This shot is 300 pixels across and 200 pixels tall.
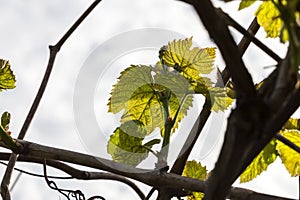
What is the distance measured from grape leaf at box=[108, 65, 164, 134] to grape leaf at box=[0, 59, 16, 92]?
0.12 meters

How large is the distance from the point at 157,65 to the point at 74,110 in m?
0.09

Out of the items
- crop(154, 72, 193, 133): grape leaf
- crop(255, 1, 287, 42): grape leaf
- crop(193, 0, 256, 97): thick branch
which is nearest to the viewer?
crop(193, 0, 256, 97): thick branch

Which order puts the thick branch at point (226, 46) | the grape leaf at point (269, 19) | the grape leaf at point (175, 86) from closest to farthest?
the thick branch at point (226, 46)
the grape leaf at point (269, 19)
the grape leaf at point (175, 86)

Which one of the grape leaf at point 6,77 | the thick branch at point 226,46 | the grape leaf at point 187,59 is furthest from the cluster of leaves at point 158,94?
the thick branch at point 226,46

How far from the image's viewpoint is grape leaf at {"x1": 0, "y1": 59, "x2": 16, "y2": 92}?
0.58m

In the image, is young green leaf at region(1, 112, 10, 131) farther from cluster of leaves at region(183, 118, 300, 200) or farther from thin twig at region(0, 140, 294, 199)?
cluster of leaves at region(183, 118, 300, 200)

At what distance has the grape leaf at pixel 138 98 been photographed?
1.70 feet

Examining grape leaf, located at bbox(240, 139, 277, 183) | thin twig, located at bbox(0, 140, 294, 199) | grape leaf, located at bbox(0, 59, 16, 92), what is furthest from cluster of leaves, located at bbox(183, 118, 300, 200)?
grape leaf, located at bbox(0, 59, 16, 92)

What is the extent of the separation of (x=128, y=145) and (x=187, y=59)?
0.10 metres

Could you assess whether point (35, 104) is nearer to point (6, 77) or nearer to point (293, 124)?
point (6, 77)

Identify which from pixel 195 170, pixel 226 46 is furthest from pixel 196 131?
pixel 226 46

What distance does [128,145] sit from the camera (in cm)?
52

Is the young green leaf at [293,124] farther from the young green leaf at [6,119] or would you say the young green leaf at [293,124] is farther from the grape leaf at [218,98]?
the young green leaf at [6,119]

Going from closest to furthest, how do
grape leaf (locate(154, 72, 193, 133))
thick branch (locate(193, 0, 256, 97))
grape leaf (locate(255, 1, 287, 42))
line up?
thick branch (locate(193, 0, 256, 97))
grape leaf (locate(255, 1, 287, 42))
grape leaf (locate(154, 72, 193, 133))
